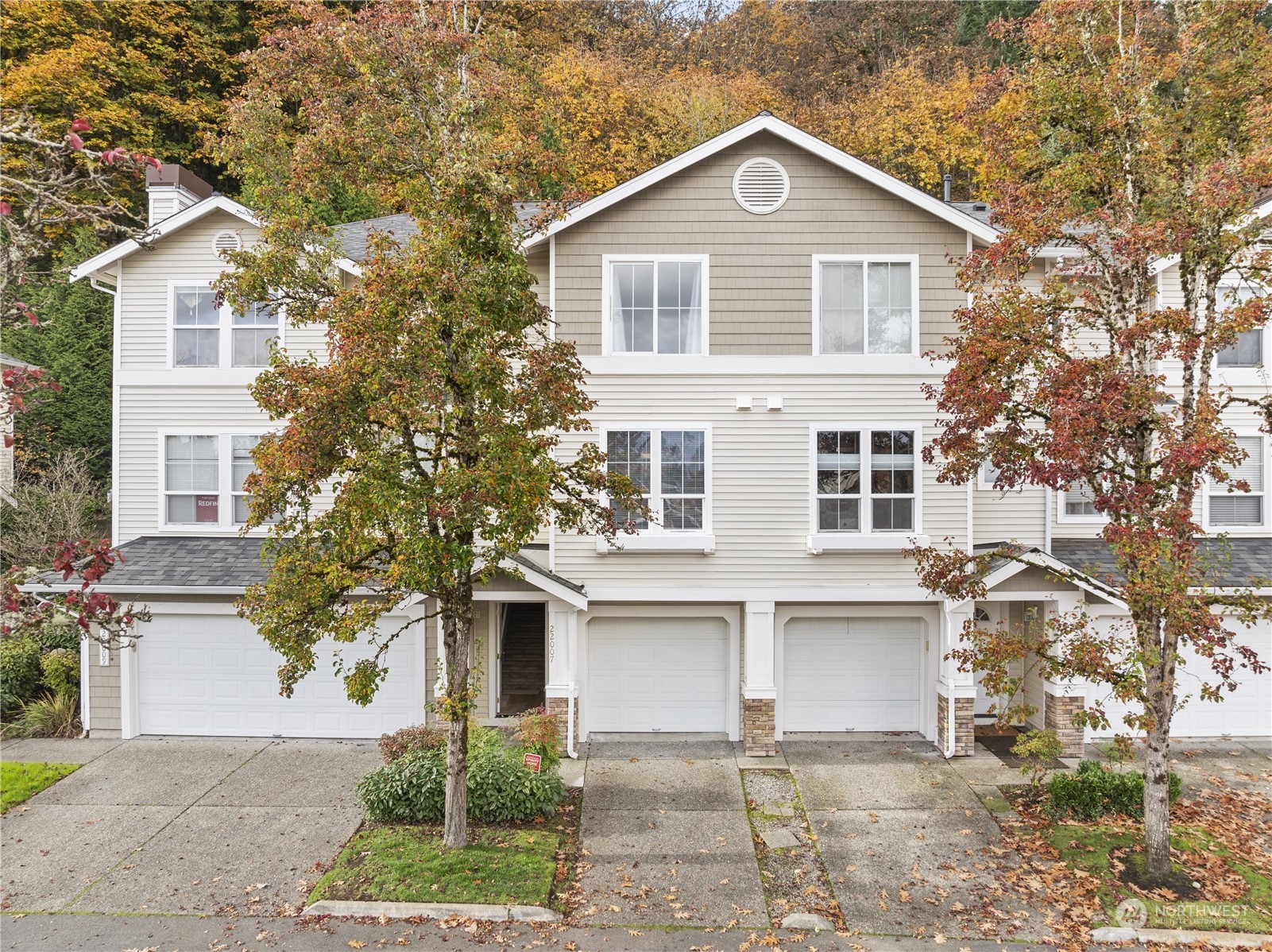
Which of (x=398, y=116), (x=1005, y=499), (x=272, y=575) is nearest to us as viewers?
(x=272, y=575)

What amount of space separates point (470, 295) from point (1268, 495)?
14583 millimetres

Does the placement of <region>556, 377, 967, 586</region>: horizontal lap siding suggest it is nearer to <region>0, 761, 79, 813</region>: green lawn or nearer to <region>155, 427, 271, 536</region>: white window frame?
<region>155, 427, 271, 536</region>: white window frame

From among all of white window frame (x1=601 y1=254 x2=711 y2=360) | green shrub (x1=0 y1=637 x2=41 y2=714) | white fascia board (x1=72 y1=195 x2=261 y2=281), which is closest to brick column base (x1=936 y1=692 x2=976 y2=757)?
white window frame (x1=601 y1=254 x2=711 y2=360)

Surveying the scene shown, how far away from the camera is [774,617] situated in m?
12.7

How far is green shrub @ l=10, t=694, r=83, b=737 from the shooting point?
1268 cm

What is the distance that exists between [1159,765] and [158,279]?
668 inches

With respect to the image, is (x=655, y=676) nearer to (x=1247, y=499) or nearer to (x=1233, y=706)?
(x=1233, y=706)

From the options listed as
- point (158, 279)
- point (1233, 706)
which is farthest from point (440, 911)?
point (1233, 706)

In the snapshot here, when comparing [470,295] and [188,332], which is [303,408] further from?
[188,332]

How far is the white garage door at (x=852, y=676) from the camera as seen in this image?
42.9 feet

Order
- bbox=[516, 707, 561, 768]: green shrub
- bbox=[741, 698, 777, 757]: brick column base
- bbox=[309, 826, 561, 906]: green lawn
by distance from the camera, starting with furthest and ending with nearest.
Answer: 1. bbox=[741, 698, 777, 757]: brick column base
2. bbox=[516, 707, 561, 768]: green shrub
3. bbox=[309, 826, 561, 906]: green lawn

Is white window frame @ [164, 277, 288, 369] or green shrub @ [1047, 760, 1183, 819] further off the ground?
white window frame @ [164, 277, 288, 369]

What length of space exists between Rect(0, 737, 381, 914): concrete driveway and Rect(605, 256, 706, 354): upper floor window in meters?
8.09

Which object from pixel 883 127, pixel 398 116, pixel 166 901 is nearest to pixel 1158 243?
pixel 398 116
